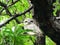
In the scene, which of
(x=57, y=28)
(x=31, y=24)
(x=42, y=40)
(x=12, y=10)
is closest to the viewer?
(x=57, y=28)

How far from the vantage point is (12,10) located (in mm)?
3223

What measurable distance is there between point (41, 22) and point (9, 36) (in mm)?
243

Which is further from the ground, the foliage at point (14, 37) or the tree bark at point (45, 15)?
the tree bark at point (45, 15)

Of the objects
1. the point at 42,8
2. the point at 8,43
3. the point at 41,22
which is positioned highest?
the point at 42,8

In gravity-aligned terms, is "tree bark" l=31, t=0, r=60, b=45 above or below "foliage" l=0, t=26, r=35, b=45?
above

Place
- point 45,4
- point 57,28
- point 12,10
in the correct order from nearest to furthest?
point 45,4 < point 57,28 < point 12,10

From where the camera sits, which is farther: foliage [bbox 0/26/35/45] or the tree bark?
foliage [bbox 0/26/35/45]

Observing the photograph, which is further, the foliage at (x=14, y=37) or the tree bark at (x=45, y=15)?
the foliage at (x=14, y=37)

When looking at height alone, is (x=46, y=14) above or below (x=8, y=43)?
above

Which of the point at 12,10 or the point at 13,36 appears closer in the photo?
the point at 13,36

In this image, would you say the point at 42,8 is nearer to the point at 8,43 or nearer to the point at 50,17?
the point at 50,17

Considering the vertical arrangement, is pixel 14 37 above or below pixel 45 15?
below

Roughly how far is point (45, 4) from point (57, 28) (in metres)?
0.33

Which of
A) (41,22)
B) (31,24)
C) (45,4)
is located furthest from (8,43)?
(31,24)
